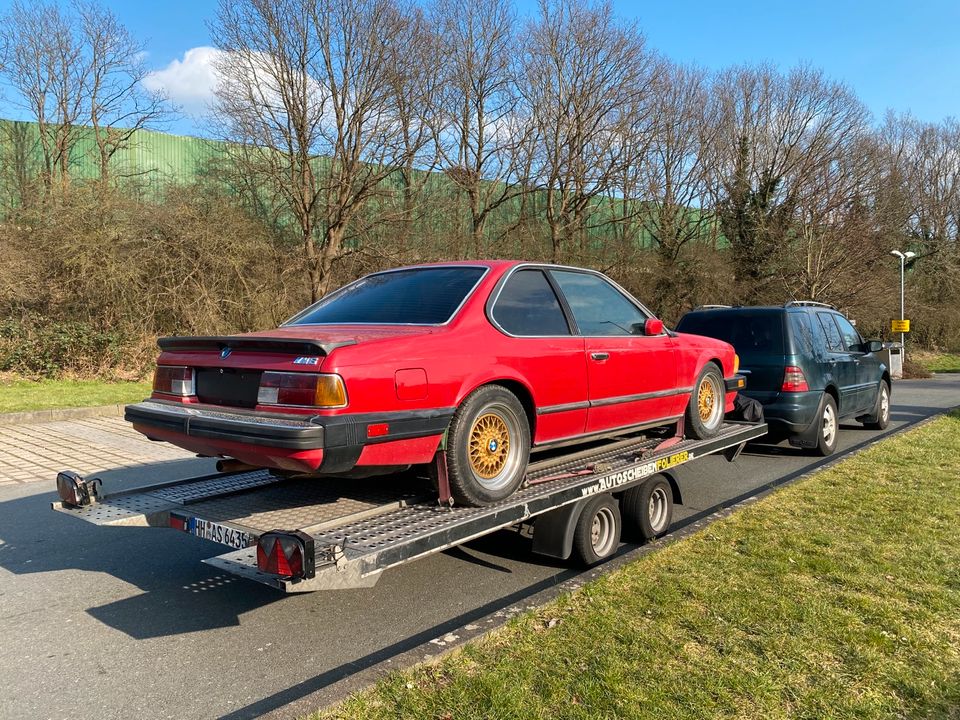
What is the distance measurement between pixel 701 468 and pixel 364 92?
14630 mm

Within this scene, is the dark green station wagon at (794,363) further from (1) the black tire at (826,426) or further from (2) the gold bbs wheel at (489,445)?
(2) the gold bbs wheel at (489,445)

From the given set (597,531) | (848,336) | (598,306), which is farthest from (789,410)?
(597,531)

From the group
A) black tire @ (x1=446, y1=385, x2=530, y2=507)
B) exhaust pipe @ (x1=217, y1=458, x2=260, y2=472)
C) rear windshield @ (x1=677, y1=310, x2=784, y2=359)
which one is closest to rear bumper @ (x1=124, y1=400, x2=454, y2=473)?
black tire @ (x1=446, y1=385, x2=530, y2=507)

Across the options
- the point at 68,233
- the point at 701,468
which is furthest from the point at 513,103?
the point at 701,468

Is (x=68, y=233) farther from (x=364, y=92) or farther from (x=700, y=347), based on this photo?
(x=700, y=347)

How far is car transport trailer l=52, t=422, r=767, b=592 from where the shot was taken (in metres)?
3.25

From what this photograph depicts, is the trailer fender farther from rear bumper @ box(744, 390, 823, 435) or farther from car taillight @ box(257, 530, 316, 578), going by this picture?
rear bumper @ box(744, 390, 823, 435)

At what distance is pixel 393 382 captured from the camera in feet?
12.2

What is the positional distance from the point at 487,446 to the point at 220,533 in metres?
1.52

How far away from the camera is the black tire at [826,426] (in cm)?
873

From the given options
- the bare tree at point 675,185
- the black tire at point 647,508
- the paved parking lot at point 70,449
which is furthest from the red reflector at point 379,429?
the bare tree at point 675,185

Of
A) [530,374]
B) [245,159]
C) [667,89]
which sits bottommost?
[530,374]

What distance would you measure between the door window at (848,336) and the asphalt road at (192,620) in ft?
17.5

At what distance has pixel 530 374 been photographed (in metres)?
4.42
